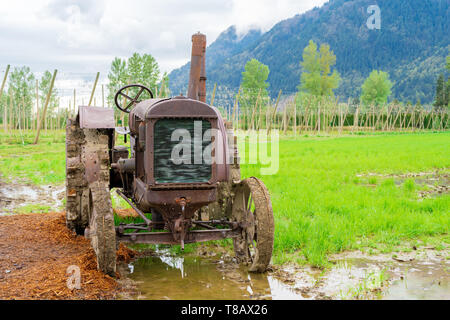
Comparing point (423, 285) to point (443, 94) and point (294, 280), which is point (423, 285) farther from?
point (443, 94)

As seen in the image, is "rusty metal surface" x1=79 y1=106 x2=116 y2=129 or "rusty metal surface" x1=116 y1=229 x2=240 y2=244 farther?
"rusty metal surface" x1=79 y1=106 x2=116 y2=129

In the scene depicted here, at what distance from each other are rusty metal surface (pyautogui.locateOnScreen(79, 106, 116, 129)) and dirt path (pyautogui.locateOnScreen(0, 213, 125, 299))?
1.27 m

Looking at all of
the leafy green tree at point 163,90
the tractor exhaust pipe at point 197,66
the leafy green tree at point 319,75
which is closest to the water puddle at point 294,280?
the tractor exhaust pipe at point 197,66

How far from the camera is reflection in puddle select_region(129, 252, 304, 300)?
3680 mm

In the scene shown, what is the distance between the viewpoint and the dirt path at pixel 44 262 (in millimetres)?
3371

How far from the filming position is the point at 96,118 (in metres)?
4.73

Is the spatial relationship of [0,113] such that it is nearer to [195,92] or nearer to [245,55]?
[195,92]

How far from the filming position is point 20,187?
28.9ft

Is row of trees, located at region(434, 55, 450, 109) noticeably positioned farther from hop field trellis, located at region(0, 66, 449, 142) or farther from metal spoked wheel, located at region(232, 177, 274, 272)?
metal spoked wheel, located at region(232, 177, 274, 272)

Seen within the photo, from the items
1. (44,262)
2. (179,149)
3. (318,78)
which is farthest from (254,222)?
(318,78)

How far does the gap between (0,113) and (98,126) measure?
47.1 m

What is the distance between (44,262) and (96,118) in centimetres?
155

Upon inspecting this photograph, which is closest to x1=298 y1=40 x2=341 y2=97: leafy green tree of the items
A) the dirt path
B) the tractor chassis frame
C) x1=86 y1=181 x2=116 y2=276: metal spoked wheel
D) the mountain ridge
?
the dirt path

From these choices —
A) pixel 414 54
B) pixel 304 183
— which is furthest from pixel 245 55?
pixel 304 183
